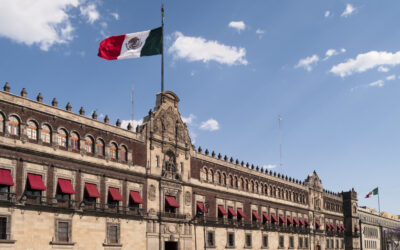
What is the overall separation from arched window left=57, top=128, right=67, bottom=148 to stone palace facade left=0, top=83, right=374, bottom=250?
99 millimetres

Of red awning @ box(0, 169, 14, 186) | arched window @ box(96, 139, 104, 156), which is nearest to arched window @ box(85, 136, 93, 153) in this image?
arched window @ box(96, 139, 104, 156)

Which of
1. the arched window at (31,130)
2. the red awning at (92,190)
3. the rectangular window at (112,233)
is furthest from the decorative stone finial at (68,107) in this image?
the rectangular window at (112,233)

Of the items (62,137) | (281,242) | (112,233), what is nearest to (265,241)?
(281,242)

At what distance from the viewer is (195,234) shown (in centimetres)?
6325

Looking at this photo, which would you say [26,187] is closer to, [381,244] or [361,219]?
[361,219]

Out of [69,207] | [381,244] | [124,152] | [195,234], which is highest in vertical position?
[124,152]

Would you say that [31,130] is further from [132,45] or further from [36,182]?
[132,45]

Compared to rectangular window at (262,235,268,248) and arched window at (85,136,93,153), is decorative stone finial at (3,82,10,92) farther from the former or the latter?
rectangular window at (262,235,268,248)

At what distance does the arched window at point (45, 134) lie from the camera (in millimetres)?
45209

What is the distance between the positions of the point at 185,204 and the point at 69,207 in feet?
64.5

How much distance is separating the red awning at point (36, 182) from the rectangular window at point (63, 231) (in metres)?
4.18

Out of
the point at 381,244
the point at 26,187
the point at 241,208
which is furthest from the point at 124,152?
the point at 381,244

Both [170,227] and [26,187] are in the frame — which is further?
[170,227]

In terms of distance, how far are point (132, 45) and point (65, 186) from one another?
56.5 ft
